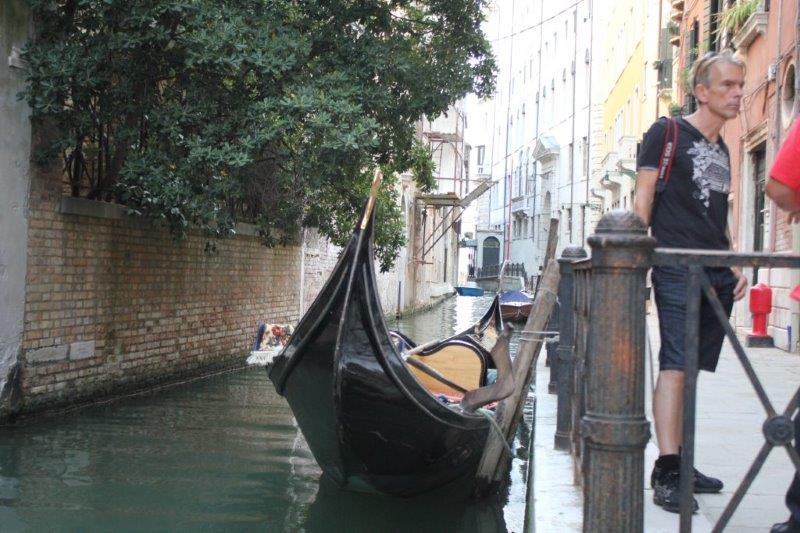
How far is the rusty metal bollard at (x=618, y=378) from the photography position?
6.37ft

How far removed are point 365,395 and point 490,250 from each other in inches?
2259

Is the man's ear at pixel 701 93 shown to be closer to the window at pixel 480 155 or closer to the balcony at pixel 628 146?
the balcony at pixel 628 146

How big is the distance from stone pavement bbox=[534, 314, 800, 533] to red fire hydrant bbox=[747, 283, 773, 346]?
3.15 metres

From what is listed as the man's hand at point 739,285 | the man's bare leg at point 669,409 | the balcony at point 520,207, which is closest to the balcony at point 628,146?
the man's hand at point 739,285

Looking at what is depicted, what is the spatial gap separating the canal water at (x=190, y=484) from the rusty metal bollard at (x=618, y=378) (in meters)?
3.14

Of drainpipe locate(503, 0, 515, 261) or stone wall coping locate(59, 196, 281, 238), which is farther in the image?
drainpipe locate(503, 0, 515, 261)

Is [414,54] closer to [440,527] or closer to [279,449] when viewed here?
[279,449]

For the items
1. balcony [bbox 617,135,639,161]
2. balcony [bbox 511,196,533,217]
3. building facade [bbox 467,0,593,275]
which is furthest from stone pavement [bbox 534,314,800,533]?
balcony [bbox 511,196,533,217]

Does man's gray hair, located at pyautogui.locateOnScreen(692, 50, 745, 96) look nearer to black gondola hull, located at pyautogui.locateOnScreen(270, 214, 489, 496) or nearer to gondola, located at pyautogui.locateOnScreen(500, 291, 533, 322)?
black gondola hull, located at pyautogui.locateOnScreen(270, 214, 489, 496)

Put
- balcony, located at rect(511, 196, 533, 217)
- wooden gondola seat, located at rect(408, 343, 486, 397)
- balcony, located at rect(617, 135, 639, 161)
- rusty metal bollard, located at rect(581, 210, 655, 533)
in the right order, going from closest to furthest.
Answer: rusty metal bollard, located at rect(581, 210, 655, 533) → wooden gondola seat, located at rect(408, 343, 486, 397) → balcony, located at rect(617, 135, 639, 161) → balcony, located at rect(511, 196, 533, 217)

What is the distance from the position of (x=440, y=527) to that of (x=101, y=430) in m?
3.06

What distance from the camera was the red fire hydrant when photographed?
10.4 metres

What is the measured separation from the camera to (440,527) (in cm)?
507

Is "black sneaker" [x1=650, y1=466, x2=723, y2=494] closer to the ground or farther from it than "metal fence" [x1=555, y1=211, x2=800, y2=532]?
closer to the ground
